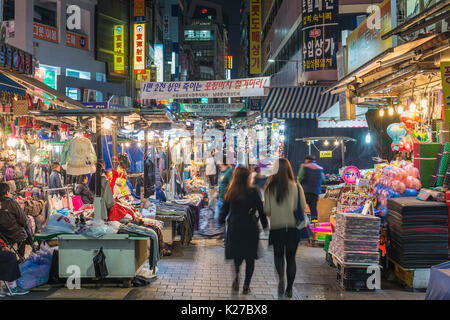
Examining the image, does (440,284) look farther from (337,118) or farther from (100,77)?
(100,77)

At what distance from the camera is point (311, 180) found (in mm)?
10125

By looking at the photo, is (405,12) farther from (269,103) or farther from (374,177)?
(269,103)

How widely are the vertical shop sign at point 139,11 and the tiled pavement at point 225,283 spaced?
22885 mm

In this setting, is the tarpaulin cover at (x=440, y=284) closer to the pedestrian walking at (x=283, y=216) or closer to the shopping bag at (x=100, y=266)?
the pedestrian walking at (x=283, y=216)

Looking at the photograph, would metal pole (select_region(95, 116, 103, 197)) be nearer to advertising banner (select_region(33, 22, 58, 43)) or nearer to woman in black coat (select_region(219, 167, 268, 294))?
→ woman in black coat (select_region(219, 167, 268, 294))

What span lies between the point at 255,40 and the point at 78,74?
54.1 ft

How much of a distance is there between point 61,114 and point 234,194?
154 inches

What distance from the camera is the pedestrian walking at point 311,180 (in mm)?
10055

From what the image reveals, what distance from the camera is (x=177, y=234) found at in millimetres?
Result: 9188

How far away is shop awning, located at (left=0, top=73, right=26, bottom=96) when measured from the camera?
7063 mm

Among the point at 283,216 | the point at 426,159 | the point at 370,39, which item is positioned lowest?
the point at 283,216

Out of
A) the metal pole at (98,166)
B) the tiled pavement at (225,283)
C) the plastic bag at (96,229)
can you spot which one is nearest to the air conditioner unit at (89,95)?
the metal pole at (98,166)

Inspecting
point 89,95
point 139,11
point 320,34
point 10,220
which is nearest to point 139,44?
point 139,11

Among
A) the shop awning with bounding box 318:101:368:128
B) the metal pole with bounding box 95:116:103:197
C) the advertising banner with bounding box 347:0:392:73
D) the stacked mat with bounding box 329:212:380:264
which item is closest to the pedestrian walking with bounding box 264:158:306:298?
the stacked mat with bounding box 329:212:380:264
